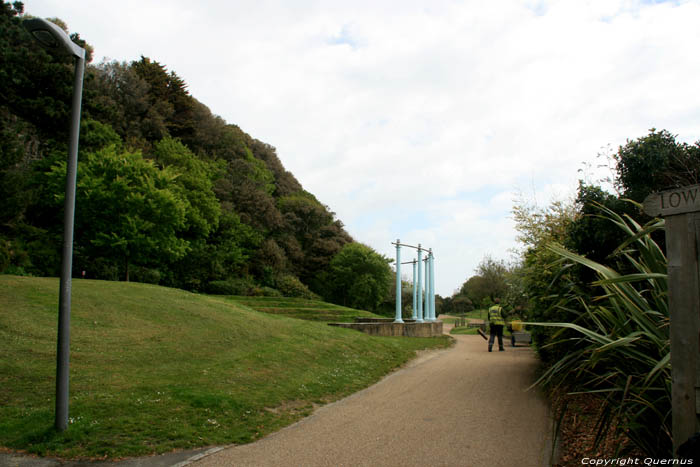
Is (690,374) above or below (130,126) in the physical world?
below

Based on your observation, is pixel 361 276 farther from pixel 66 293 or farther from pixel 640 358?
pixel 640 358

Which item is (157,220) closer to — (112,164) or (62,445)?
(112,164)

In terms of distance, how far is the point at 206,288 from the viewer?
3541 cm

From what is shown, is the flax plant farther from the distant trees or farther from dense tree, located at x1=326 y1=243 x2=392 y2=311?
dense tree, located at x1=326 y1=243 x2=392 y2=311

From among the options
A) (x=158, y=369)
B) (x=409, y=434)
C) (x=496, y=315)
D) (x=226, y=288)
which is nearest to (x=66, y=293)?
(x=158, y=369)

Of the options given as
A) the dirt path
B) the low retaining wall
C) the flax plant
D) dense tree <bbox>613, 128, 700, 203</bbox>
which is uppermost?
dense tree <bbox>613, 128, 700, 203</bbox>

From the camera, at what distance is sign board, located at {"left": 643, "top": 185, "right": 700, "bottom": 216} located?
2936 mm

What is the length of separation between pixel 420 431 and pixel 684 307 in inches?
163

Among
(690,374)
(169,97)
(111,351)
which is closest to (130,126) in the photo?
(169,97)

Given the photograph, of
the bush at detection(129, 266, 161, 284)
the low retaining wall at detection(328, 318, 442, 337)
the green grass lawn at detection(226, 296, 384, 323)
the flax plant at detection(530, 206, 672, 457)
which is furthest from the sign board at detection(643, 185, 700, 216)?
the bush at detection(129, 266, 161, 284)

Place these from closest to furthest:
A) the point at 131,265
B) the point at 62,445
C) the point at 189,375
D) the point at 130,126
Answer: the point at 62,445 < the point at 189,375 < the point at 131,265 < the point at 130,126

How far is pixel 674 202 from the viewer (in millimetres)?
3014

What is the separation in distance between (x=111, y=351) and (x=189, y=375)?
2.70 meters

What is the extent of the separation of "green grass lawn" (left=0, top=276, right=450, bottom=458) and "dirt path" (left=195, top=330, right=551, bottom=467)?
586 millimetres
